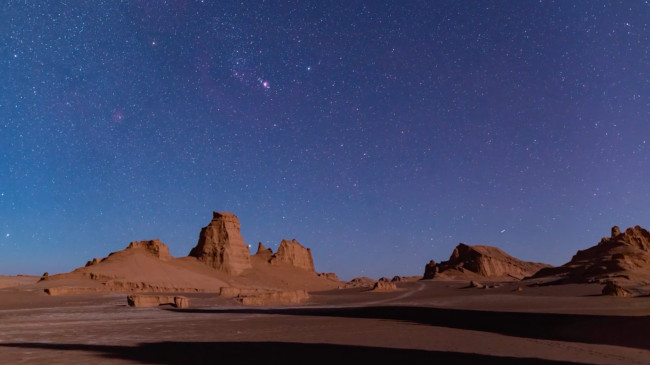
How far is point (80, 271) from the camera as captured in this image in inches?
2446

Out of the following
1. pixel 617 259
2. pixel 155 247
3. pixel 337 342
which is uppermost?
pixel 155 247

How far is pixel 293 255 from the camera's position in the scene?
365ft

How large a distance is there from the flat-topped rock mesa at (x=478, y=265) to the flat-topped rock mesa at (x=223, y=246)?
171ft

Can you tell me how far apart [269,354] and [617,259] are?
2327 inches

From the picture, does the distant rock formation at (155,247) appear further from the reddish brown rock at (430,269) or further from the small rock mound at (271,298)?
the reddish brown rock at (430,269)

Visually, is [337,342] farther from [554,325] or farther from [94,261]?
[94,261]

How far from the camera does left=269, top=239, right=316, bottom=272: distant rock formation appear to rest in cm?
10809

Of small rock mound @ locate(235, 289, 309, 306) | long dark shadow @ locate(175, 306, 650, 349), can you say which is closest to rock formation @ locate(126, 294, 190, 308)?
small rock mound @ locate(235, 289, 309, 306)

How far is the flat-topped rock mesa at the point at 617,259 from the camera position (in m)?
50.6

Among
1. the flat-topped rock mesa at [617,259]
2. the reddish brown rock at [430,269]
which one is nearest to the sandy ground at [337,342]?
the flat-topped rock mesa at [617,259]

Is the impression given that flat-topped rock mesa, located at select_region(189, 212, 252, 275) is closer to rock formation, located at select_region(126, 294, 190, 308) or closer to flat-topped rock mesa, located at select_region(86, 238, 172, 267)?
flat-topped rock mesa, located at select_region(86, 238, 172, 267)

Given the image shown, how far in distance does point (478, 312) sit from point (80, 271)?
55937 millimetres

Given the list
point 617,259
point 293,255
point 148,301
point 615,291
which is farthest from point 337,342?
point 293,255

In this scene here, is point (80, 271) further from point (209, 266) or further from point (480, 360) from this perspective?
point (480, 360)
